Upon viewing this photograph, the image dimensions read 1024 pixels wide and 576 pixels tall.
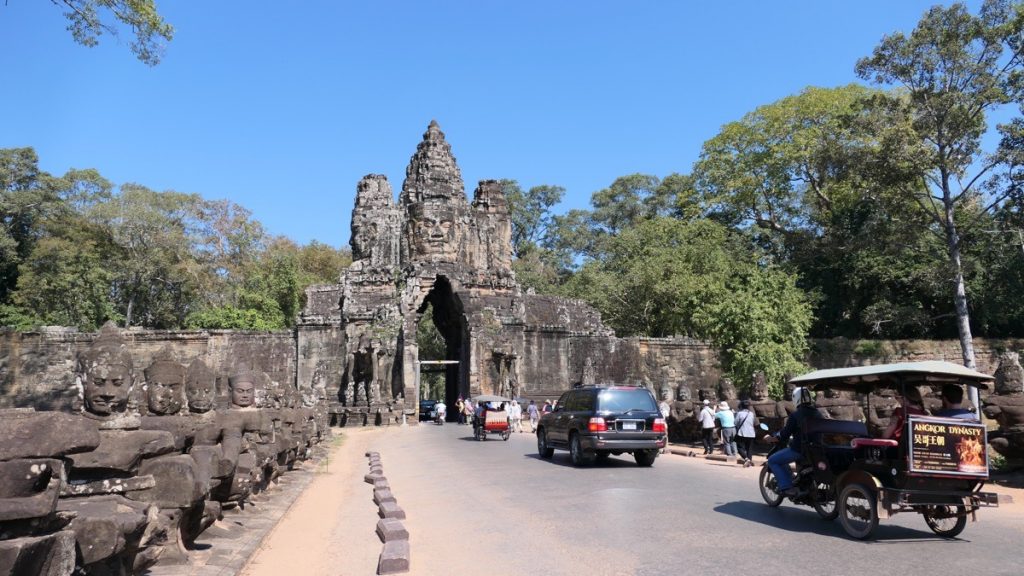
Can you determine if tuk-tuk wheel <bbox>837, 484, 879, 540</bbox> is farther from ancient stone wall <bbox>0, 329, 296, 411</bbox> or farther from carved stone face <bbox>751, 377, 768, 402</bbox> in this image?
ancient stone wall <bbox>0, 329, 296, 411</bbox>

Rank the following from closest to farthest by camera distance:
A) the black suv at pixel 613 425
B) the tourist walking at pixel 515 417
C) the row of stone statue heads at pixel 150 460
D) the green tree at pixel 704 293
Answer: the row of stone statue heads at pixel 150 460, the black suv at pixel 613 425, the tourist walking at pixel 515 417, the green tree at pixel 704 293

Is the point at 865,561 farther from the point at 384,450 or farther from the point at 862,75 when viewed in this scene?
the point at 862,75

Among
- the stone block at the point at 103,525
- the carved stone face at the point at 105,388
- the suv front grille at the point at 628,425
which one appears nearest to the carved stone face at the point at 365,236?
the suv front grille at the point at 628,425

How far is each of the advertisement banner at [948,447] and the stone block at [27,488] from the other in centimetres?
721

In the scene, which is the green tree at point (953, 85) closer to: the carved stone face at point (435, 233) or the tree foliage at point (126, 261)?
the carved stone face at point (435, 233)

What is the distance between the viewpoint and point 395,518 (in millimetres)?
9461

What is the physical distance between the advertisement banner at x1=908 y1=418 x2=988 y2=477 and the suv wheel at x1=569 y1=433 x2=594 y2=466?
814 centimetres

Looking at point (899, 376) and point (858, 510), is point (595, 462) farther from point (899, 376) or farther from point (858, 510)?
point (899, 376)

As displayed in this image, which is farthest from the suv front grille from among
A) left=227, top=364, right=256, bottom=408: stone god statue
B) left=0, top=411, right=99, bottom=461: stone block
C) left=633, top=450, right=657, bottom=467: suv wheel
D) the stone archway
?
the stone archway

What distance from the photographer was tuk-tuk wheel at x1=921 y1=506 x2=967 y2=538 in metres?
7.82

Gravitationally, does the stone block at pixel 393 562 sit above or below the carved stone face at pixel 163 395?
below

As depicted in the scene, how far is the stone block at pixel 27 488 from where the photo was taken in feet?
11.5

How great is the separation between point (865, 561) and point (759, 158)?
44178mm

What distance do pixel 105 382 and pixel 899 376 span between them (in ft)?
25.1
